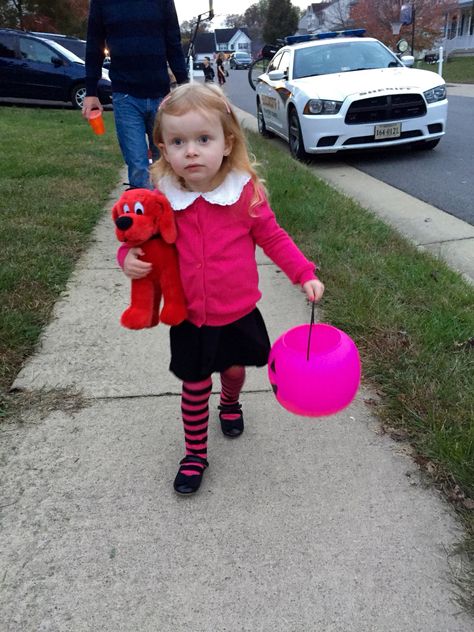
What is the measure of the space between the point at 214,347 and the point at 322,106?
19.9 feet

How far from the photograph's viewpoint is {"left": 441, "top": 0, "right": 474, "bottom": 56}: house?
147ft

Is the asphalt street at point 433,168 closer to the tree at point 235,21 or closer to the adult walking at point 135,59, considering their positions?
the adult walking at point 135,59

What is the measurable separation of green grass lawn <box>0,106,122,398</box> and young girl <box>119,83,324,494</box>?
44.9 inches

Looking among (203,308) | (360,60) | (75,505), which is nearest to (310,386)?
(203,308)

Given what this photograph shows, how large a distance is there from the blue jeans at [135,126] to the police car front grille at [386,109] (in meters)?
3.69

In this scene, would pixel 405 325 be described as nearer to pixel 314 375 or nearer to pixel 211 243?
pixel 314 375

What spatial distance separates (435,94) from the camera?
24.7ft

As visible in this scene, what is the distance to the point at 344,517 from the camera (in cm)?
197

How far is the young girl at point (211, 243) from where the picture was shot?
1.85 meters

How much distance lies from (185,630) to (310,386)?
31.2 inches

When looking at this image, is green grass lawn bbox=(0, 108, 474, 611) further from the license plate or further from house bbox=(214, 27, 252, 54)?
house bbox=(214, 27, 252, 54)

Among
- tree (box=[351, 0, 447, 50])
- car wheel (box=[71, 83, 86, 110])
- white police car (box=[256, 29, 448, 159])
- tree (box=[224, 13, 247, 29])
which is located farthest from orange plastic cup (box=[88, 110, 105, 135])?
tree (box=[224, 13, 247, 29])

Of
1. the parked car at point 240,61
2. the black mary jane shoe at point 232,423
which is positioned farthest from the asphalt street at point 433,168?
the parked car at point 240,61

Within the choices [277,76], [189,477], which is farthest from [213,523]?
[277,76]
